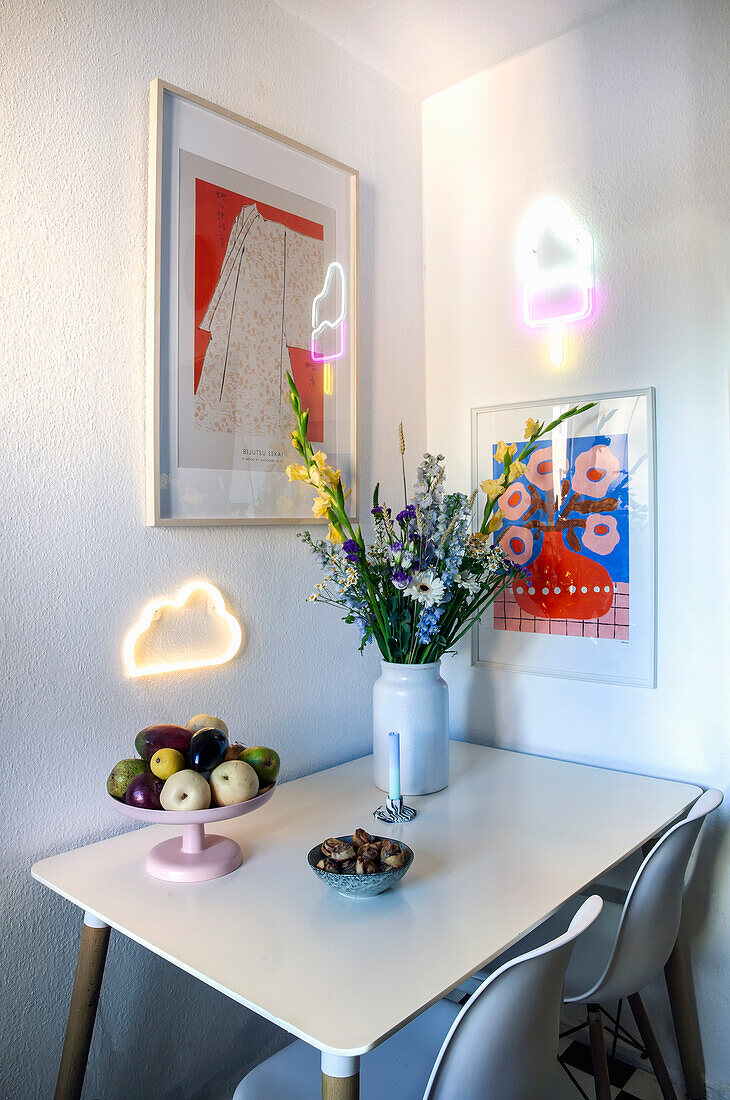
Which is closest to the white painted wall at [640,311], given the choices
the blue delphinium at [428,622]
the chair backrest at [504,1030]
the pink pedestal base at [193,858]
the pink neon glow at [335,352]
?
the pink neon glow at [335,352]

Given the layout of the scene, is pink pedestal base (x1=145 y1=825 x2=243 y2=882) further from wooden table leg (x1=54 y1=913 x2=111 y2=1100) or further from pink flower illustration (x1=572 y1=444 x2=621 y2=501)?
pink flower illustration (x1=572 y1=444 x2=621 y2=501)

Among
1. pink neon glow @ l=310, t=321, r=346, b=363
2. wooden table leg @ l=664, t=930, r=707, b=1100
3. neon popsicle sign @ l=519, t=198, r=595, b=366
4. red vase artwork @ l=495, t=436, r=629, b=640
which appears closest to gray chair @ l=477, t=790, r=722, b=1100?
wooden table leg @ l=664, t=930, r=707, b=1100

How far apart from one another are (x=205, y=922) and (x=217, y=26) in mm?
1732

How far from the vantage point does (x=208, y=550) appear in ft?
5.37

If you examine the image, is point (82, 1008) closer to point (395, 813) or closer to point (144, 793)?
point (144, 793)

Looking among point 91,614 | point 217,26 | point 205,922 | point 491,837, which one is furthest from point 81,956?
point 217,26

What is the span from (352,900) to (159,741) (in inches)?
15.7

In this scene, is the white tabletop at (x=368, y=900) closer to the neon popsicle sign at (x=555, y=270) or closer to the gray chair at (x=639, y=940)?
the gray chair at (x=639, y=940)

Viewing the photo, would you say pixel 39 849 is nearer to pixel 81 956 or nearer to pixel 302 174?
pixel 81 956

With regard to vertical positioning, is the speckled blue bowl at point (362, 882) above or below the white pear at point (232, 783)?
below

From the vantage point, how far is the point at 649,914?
4.41ft

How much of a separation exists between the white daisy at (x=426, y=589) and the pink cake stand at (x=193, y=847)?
1.56 feet

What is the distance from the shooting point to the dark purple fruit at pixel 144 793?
3.96 ft

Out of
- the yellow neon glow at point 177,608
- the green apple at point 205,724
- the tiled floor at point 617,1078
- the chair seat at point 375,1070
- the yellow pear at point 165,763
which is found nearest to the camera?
the chair seat at point 375,1070
